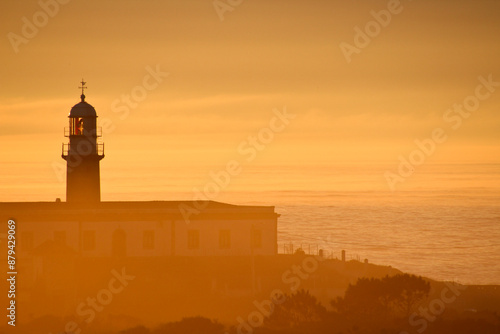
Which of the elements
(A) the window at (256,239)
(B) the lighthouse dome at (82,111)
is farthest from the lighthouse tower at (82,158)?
(A) the window at (256,239)

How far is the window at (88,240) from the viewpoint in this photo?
4934 centimetres

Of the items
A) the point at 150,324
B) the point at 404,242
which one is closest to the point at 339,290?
the point at 150,324

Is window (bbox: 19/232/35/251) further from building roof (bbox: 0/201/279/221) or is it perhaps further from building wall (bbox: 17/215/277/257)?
building roof (bbox: 0/201/279/221)

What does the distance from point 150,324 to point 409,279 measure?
11.9 meters

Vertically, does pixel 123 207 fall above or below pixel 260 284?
above

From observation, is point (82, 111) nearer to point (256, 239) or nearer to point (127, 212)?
point (127, 212)

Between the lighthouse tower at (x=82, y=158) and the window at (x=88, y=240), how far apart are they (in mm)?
4071

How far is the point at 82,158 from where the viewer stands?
5294 centimetres

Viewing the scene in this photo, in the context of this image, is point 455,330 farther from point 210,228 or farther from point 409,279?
point 210,228

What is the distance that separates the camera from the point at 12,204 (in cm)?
5194

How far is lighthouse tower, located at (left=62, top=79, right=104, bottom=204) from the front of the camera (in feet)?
174

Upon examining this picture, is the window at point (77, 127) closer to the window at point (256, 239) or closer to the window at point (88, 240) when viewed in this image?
the window at point (88, 240)

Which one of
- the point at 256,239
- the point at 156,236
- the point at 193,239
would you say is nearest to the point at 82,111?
the point at 156,236

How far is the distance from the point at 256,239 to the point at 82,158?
36.1ft
